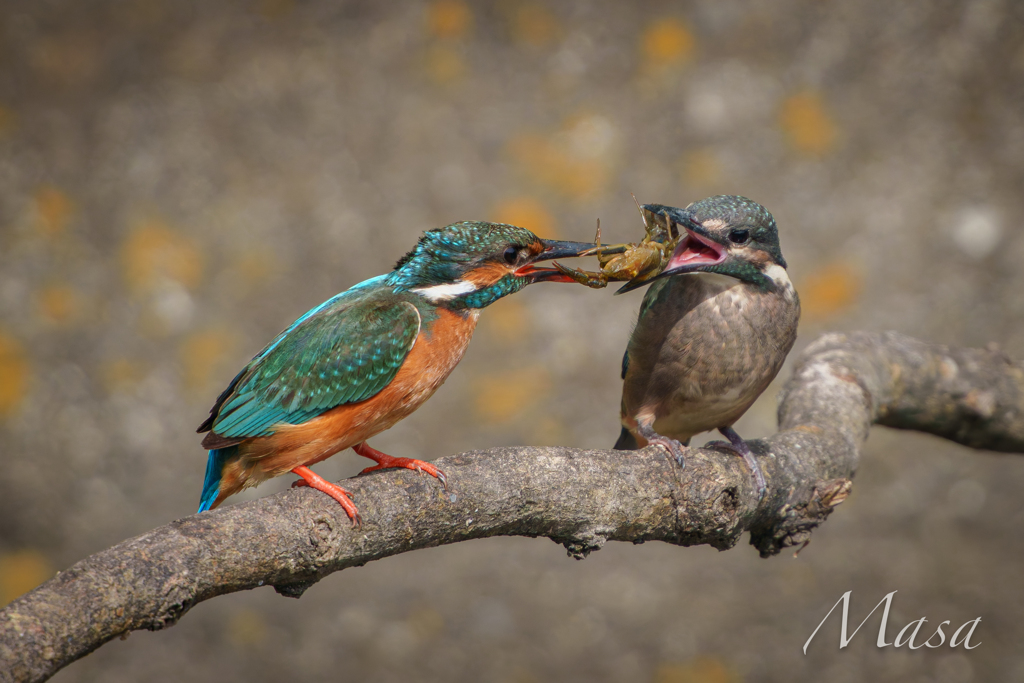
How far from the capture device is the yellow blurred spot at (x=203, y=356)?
3521mm

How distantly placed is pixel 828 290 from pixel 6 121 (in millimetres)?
3603

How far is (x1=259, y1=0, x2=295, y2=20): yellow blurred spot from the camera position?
330cm

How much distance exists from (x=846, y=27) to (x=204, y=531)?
3.23 metres

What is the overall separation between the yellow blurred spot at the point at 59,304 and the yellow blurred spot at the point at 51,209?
233 millimetres

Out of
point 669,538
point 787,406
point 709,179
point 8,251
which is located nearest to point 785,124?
point 709,179

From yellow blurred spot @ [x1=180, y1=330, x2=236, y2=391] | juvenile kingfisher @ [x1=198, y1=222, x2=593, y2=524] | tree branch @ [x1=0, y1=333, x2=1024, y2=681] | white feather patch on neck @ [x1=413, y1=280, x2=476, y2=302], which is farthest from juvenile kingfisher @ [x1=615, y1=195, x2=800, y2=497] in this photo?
yellow blurred spot @ [x1=180, y1=330, x2=236, y2=391]

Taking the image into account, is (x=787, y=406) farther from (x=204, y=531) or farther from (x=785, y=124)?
(x=204, y=531)

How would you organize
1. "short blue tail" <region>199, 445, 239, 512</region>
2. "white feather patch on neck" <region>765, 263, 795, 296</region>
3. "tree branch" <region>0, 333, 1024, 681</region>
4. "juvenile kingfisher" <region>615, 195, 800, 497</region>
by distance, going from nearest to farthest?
"tree branch" <region>0, 333, 1024, 681</region> → "short blue tail" <region>199, 445, 239, 512</region> → "juvenile kingfisher" <region>615, 195, 800, 497</region> → "white feather patch on neck" <region>765, 263, 795, 296</region>

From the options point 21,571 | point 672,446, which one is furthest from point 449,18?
point 21,571

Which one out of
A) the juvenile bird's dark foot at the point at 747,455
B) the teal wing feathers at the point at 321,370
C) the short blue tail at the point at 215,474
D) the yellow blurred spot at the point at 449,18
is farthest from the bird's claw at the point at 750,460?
the yellow blurred spot at the point at 449,18

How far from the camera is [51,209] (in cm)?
336

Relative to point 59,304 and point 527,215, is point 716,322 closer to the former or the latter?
point 527,215

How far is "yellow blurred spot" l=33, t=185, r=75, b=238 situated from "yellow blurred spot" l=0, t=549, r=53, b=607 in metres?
1.35

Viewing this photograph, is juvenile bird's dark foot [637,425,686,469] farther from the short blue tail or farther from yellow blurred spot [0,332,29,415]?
yellow blurred spot [0,332,29,415]
